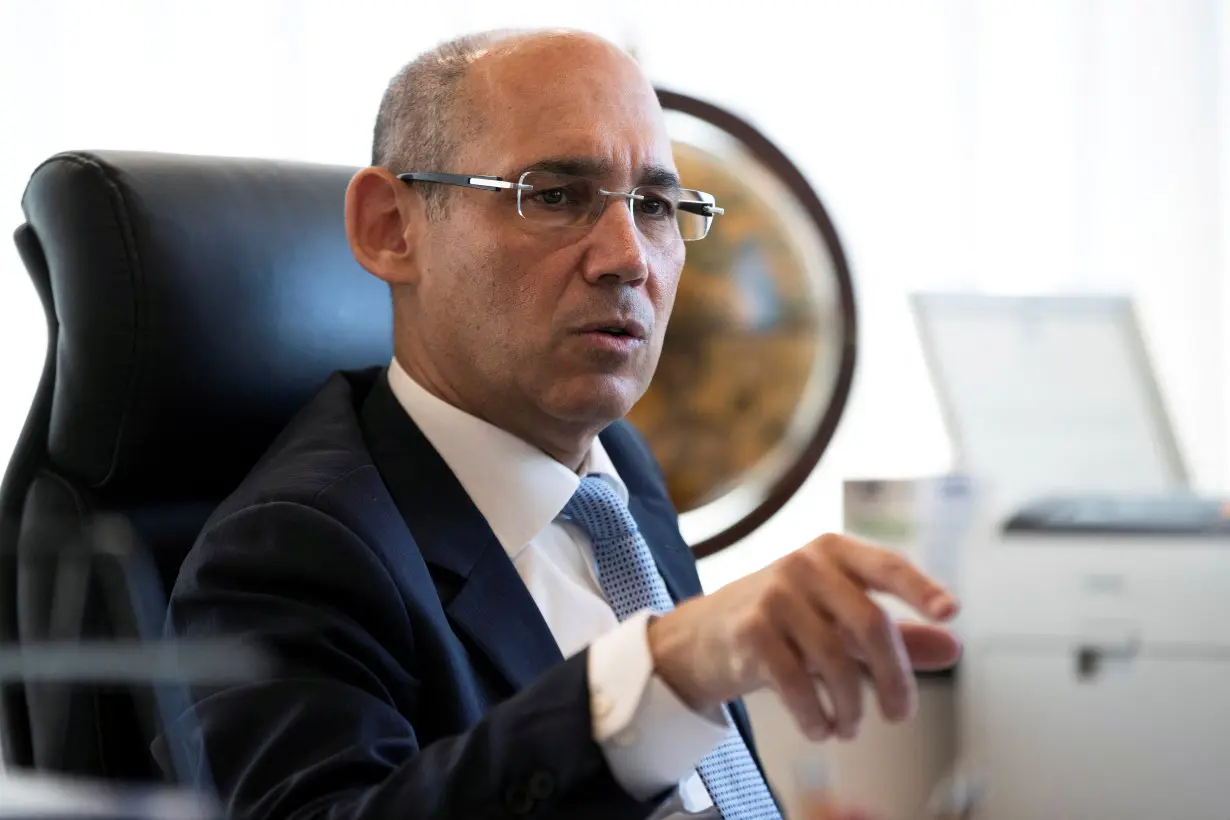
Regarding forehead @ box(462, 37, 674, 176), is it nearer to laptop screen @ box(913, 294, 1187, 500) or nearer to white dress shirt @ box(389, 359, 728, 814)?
white dress shirt @ box(389, 359, 728, 814)

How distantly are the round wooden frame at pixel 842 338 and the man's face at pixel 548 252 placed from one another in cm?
78

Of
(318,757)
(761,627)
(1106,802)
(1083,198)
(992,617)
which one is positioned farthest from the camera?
(1083,198)

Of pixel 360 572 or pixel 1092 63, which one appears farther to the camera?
pixel 1092 63

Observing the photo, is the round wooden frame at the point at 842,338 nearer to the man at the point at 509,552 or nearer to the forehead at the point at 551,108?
the man at the point at 509,552

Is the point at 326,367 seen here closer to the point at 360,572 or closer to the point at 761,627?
Result: the point at 360,572

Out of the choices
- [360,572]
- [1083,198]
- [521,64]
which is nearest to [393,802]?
[360,572]

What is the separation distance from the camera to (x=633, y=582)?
1114 mm

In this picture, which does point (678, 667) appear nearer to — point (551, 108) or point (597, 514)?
point (597, 514)

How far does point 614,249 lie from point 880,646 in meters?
0.58

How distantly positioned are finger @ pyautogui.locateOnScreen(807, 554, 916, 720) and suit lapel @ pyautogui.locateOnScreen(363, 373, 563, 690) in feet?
1.30

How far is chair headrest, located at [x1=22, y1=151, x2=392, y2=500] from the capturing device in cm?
98

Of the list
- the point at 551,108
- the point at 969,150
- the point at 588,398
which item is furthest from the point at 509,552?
the point at 969,150

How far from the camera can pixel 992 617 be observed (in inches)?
49.2

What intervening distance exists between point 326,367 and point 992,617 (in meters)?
0.71
